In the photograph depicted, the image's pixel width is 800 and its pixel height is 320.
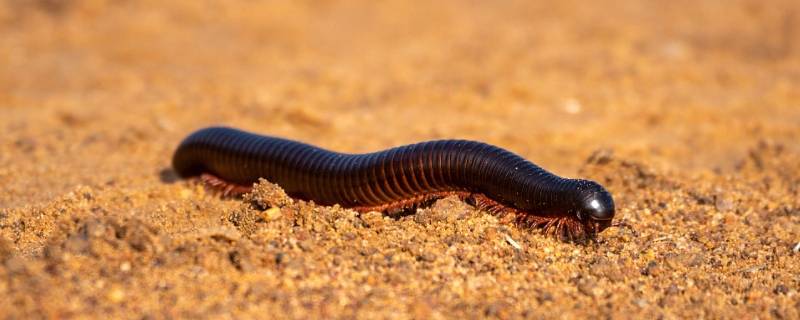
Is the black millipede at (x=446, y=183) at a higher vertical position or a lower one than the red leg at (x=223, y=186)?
higher

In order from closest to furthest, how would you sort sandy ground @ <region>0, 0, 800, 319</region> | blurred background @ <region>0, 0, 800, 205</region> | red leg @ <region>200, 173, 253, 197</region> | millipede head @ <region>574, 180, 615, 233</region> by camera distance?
1. sandy ground @ <region>0, 0, 800, 319</region>
2. millipede head @ <region>574, 180, 615, 233</region>
3. red leg @ <region>200, 173, 253, 197</region>
4. blurred background @ <region>0, 0, 800, 205</region>

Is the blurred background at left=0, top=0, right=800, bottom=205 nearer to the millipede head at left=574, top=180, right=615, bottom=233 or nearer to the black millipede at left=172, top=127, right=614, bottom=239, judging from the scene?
the black millipede at left=172, top=127, right=614, bottom=239

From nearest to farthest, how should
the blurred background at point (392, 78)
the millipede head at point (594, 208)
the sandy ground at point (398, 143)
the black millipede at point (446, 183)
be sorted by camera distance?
the sandy ground at point (398, 143), the millipede head at point (594, 208), the black millipede at point (446, 183), the blurred background at point (392, 78)

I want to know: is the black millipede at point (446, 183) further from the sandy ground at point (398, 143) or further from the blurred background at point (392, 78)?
the blurred background at point (392, 78)

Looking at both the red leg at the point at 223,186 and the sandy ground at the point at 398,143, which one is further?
the red leg at the point at 223,186

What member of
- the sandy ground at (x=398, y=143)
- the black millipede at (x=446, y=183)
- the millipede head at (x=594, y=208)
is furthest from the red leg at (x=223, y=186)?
the millipede head at (x=594, y=208)

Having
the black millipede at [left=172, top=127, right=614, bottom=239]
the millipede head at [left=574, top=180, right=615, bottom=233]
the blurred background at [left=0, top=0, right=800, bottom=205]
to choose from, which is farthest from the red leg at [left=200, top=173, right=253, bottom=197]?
the millipede head at [left=574, top=180, right=615, bottom=233]

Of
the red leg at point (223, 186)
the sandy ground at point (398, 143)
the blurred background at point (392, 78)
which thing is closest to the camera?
the sandy ground at point (398, 143)
